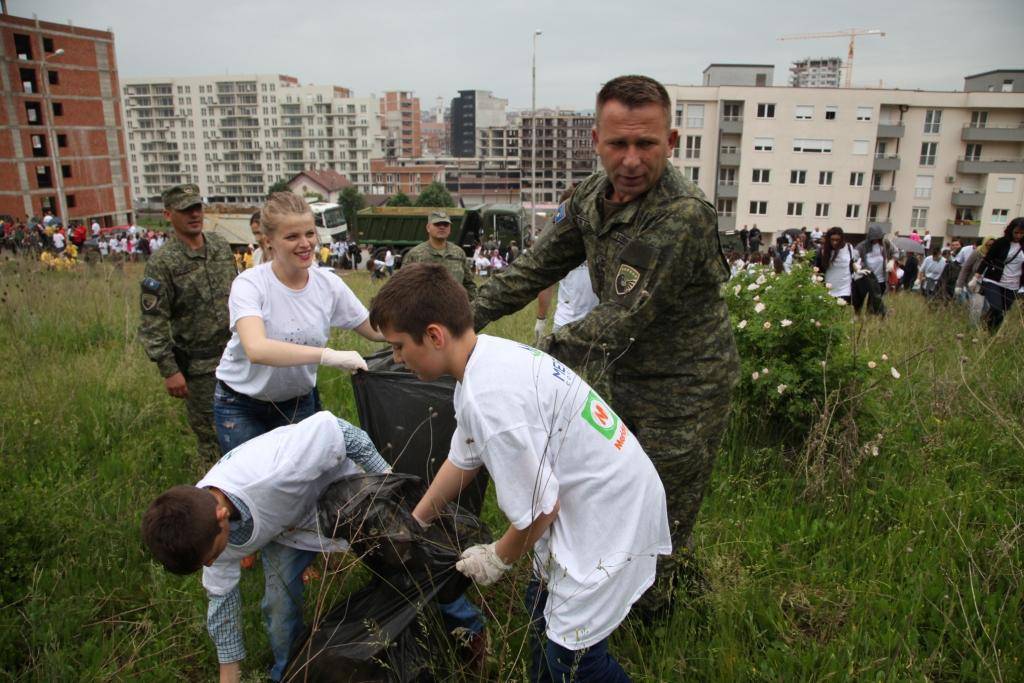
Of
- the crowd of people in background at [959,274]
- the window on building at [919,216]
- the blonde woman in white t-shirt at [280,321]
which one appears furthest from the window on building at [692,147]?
the blonde woman in white t-shirt at [280,321]

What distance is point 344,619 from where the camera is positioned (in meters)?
1.77

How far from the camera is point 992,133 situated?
1657 inches

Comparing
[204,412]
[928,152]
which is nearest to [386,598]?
[204,412]

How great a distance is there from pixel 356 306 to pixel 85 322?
4961mm

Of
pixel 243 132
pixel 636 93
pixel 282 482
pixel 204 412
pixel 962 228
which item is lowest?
pixel 962 228

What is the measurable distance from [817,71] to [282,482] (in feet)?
513

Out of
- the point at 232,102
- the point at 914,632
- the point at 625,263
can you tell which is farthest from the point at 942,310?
the point at 232,102

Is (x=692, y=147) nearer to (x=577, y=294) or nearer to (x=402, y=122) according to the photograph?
(x=577, y=294)

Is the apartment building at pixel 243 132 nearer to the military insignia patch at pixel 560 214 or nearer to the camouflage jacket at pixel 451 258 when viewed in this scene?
the camouflage jacket at pixel 451 258

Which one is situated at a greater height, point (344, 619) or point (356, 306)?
point (356, 306)

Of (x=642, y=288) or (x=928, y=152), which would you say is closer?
(x=642, y=288)

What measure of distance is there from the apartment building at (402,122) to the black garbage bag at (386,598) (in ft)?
416

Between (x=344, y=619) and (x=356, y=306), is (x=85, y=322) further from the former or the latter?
(x=344, y=619)

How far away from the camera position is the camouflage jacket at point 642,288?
5.88 ft
